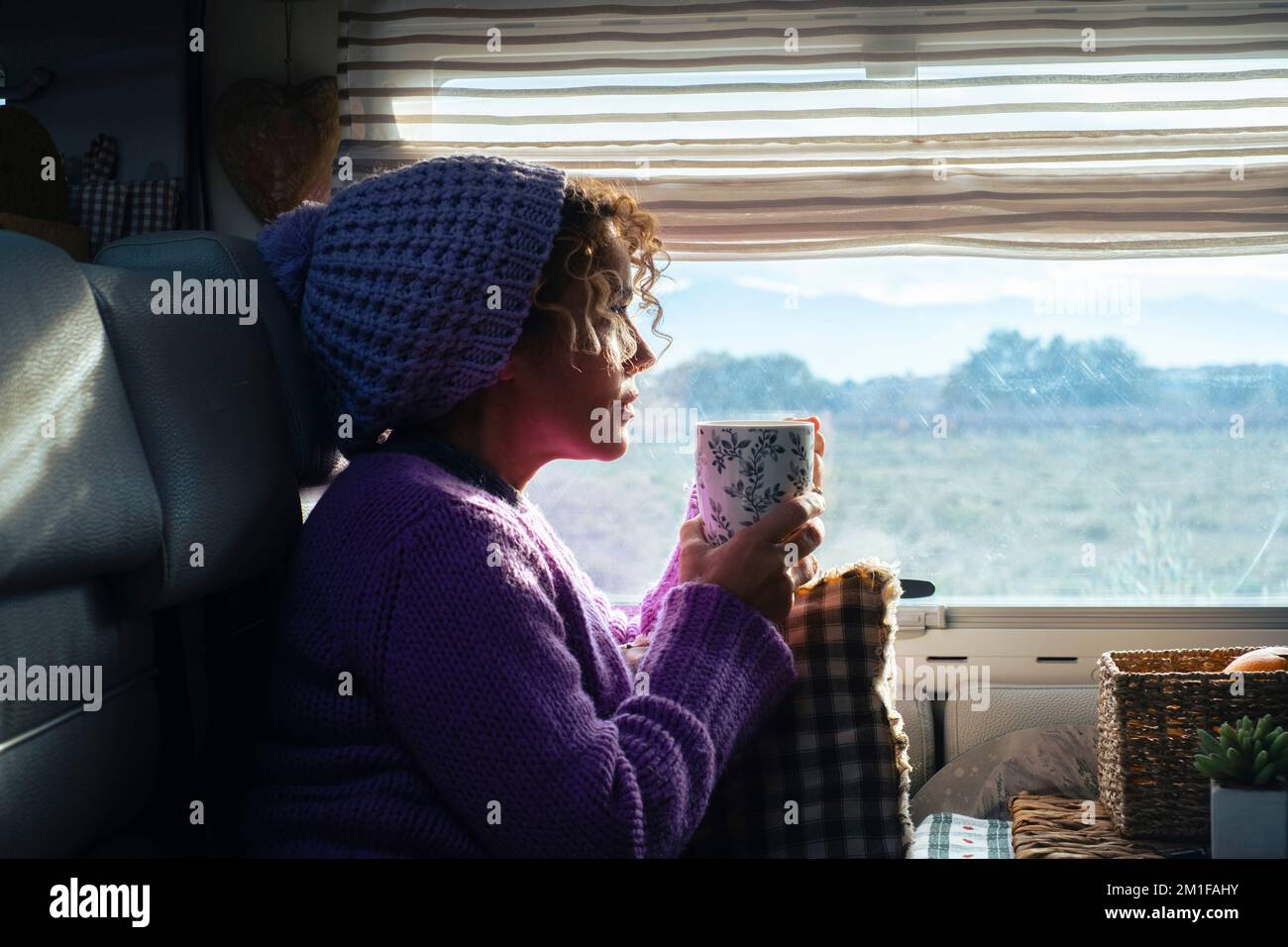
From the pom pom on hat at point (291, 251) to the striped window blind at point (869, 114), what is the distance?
107 cm

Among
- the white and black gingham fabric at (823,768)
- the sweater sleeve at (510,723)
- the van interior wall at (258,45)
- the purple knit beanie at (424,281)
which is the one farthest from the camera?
the van interior wall at (258,45)

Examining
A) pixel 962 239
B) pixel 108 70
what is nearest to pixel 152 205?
pixel 108 70

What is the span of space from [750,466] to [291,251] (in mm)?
487

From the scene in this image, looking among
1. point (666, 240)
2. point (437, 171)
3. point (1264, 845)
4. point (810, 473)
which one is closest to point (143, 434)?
point (437, 171)

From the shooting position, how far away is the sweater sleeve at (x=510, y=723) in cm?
85

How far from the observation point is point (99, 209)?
2027 mm

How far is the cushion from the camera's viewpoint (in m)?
1.48

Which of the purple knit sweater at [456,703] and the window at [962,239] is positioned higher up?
the window at [962,239]

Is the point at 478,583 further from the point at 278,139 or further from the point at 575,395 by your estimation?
the point at 278,139

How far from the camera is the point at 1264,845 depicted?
3.60 ft

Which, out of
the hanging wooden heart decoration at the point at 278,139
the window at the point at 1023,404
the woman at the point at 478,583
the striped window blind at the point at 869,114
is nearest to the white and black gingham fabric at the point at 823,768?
the woman at the point at 478,583

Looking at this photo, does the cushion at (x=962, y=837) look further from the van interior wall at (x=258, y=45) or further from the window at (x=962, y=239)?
the van interior wall at (x=258, y=45)

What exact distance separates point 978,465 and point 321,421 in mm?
1380

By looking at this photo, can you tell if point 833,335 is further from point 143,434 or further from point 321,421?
point 143,434
